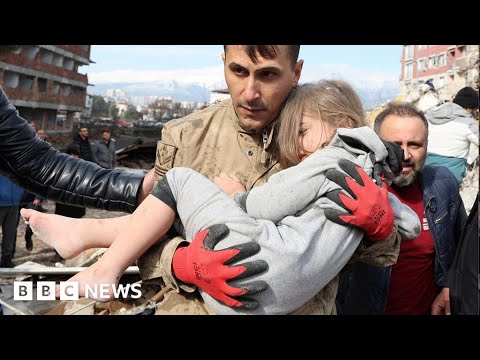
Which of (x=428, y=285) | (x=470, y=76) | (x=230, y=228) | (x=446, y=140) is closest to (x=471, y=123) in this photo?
(x=446, y=140)

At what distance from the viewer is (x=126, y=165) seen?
11906 millimetres

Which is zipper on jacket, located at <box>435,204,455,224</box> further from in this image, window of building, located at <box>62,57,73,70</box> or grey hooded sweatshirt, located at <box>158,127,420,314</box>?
window of building, located at <box>62,57,73,70</box>

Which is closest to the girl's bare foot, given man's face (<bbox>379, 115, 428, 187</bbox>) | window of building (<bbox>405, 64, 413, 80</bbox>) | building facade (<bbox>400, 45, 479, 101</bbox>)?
man's face (<bbox>379, 115, 428, 187</bbox>)

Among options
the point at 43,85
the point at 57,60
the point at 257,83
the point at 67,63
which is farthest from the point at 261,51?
the point at 67,63

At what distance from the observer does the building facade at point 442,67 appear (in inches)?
440

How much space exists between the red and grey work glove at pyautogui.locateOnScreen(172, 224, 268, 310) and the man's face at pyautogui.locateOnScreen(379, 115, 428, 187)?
1.08 metres

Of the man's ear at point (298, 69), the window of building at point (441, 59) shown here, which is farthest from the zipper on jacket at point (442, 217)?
the window of building at point (441, 59)

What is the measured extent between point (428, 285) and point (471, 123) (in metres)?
3.22

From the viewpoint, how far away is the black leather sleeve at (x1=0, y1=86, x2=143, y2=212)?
1951 millimetres

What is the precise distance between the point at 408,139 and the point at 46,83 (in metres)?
16.6

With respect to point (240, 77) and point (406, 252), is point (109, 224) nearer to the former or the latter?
point (240, 77)

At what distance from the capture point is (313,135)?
63.7 inches

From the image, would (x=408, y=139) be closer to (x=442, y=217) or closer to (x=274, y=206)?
(x=442, y=217)
